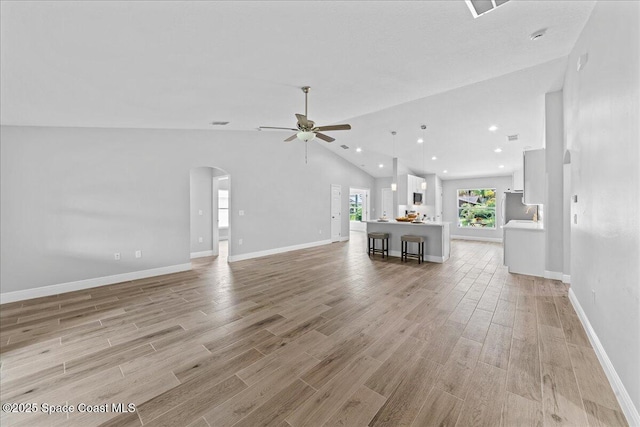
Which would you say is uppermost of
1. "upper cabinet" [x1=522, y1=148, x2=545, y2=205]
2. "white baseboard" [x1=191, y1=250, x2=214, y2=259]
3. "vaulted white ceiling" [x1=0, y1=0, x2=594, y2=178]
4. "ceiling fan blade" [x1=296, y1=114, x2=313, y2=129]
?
"vaulted white ceiling" [x1=0, y1=0, x2=594, y2=178]

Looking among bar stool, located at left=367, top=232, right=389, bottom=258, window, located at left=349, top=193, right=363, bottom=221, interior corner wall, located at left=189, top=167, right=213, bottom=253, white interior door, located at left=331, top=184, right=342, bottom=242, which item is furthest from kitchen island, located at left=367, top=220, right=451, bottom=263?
window, located at left=349, top=193, right=363, bottom=221

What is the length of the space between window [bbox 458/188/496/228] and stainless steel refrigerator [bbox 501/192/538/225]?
233cm

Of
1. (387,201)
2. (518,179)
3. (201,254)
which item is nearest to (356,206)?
(387,201)

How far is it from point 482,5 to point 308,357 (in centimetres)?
327

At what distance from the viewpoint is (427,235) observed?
6184 mm

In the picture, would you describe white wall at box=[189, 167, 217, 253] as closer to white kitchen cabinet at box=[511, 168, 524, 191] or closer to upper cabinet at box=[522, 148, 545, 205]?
upper cabinet at box=[522, 148, 545, 205]

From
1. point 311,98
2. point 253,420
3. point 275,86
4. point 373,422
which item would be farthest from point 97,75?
point 373,422

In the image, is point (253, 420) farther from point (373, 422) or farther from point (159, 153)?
point (159, 153)

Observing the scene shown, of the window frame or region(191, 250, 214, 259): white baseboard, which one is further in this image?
the window frame

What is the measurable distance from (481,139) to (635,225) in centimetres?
565

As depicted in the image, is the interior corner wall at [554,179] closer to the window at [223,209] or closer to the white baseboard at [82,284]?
the white baseboard at [82,284]

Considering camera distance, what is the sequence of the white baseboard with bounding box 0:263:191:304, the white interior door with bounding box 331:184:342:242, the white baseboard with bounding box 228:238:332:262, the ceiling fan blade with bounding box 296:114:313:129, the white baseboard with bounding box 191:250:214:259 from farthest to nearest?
the white interior door with bounding box 331:184:342:242 → the white baseboard with bounding box 191:250:214:259 → the white baseboard with bounding box 228:238:332:262 → the white baseboard with bounding box 0:263:191:304 → the ceiling fan blade with bounding box 296:114:313:129

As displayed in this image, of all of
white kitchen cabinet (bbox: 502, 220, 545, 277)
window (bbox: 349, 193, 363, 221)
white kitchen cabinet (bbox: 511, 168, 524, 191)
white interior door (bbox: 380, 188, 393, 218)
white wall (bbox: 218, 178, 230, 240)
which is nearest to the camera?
white kitchen cabinet (bbox: 502, 220, 545, 277)

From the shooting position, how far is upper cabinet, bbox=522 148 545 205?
4516mm
